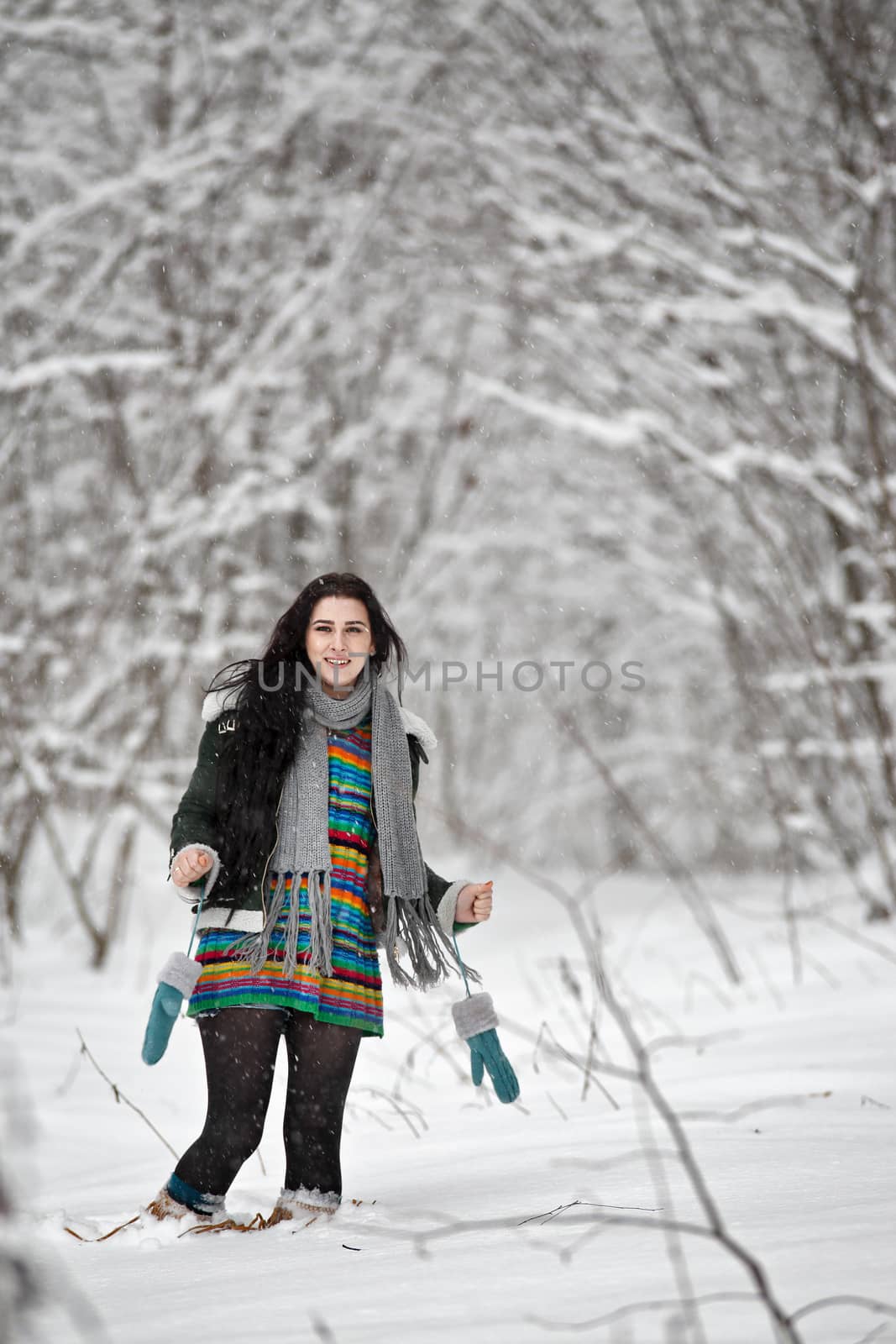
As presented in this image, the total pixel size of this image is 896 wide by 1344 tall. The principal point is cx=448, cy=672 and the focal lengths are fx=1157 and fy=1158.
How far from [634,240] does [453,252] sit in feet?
9.60

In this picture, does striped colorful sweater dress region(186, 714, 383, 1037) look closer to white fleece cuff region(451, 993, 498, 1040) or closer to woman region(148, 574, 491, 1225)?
woman region(148, 574, 491, 1225)

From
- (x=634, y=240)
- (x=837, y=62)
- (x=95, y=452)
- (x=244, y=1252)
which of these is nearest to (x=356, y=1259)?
(x=244, y=1252)

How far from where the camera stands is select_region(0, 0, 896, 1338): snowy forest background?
446 centimetres

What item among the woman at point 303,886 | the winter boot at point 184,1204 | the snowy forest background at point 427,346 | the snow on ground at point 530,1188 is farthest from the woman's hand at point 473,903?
the snowy forest background at point 427,346

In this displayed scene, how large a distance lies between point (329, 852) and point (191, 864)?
26 cm

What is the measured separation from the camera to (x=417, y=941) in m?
2.10

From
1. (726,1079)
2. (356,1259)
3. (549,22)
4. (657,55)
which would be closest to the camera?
(356,1259)

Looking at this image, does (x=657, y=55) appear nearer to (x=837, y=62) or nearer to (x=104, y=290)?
(x=837, y=62)

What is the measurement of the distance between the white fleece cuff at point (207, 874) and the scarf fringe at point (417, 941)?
32cm

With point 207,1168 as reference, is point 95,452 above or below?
above

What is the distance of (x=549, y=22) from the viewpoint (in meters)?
5.02

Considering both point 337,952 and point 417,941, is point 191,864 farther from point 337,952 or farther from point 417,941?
point 417,941

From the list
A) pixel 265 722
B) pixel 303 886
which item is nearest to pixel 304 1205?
pixel 303 886

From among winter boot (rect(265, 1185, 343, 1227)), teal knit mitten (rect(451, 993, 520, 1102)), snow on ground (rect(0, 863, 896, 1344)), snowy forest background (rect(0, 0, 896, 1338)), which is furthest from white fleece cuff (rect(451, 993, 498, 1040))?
snowy forest background (rect(0, 0, 896, 1338))
